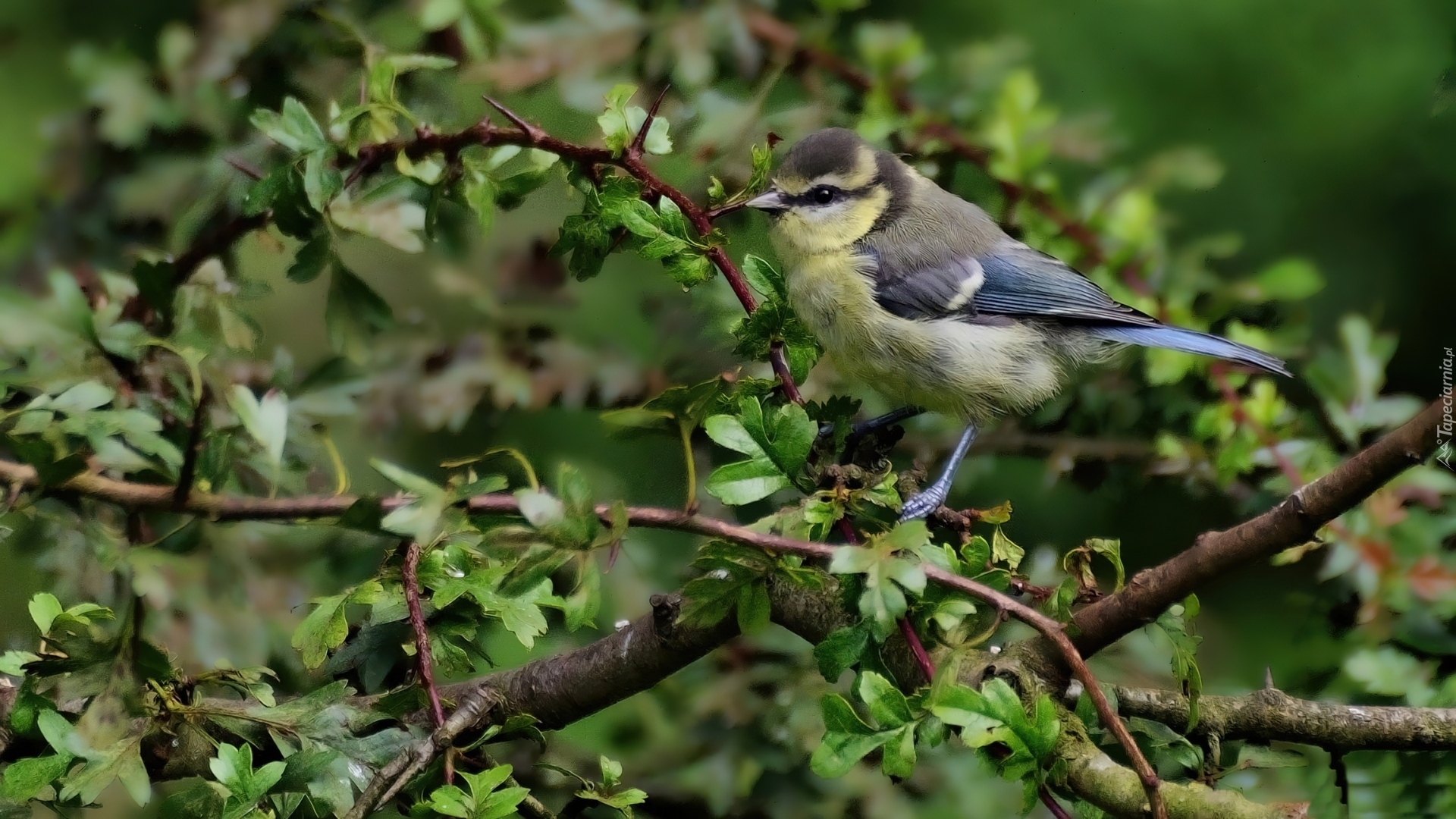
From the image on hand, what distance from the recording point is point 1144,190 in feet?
6.24

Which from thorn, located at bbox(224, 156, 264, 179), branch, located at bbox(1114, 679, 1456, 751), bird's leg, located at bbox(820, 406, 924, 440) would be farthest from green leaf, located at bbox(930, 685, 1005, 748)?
thorn, located at bbox(224, 156, 264, 179)

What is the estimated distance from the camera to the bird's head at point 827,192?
195 centimetres

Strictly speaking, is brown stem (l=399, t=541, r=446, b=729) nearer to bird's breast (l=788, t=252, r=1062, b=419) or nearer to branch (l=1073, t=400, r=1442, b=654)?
branch (l=1073, t=400, r=1442, b=654)

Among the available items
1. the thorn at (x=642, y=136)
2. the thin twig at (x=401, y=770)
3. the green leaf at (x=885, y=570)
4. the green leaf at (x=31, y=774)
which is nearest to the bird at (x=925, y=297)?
the thorn at (x=642, y=136)

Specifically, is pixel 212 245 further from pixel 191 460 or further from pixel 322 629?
pixel 322 629

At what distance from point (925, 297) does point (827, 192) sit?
0.23m

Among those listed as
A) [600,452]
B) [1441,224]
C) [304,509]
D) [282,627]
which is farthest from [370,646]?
[1441,224]

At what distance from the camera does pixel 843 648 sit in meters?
0.95

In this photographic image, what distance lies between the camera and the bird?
190 centimetres

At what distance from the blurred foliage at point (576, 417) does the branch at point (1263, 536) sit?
4 centimetres

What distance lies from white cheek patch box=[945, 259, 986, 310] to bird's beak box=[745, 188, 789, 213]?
302 millimetres

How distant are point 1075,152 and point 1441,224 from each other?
140cm

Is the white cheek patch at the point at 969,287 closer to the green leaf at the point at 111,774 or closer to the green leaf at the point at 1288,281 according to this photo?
the green leaf at the point at 1288,281

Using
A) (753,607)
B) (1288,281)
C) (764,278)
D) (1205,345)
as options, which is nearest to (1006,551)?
(753,607)
